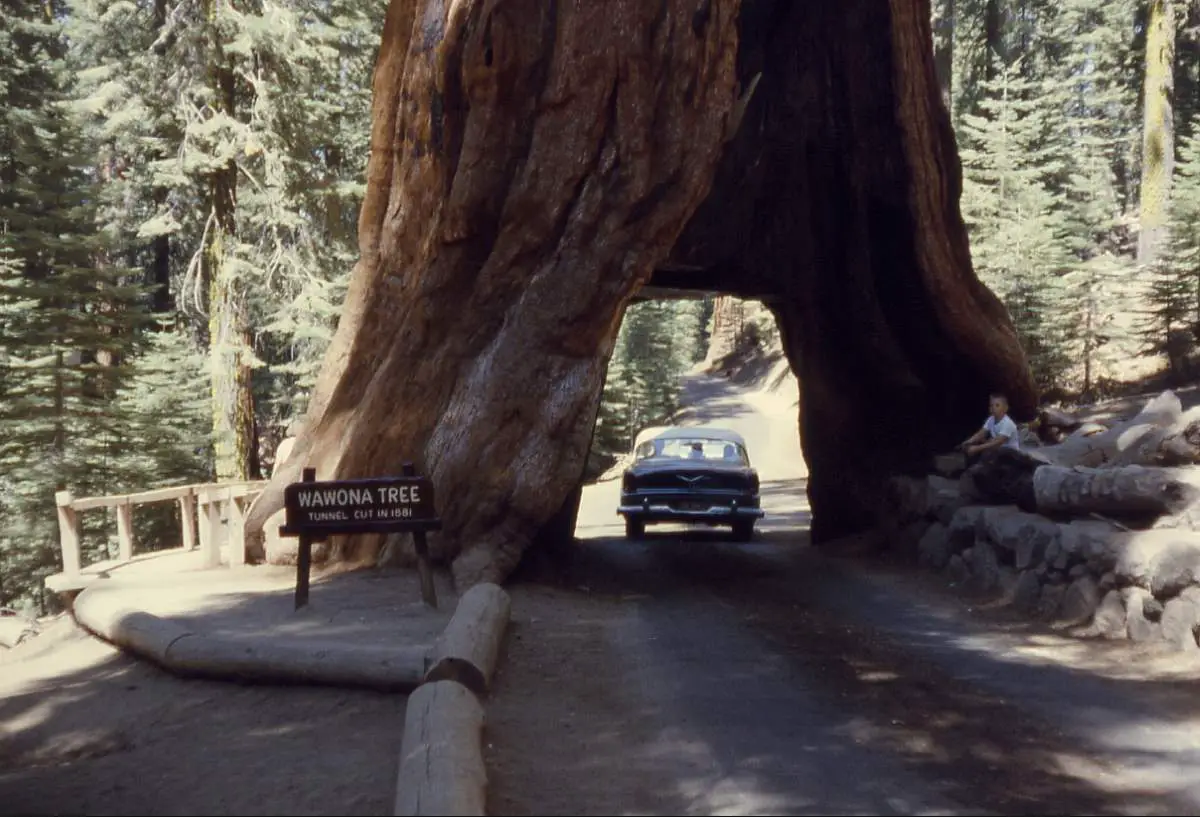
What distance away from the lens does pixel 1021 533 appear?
10.6 m

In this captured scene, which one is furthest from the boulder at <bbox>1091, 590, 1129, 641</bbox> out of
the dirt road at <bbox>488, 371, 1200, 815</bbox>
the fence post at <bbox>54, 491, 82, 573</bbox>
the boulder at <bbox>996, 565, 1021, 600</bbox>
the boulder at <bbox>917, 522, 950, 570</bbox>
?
the fence post at <bbox>54, 491, 82, 573</bbox>

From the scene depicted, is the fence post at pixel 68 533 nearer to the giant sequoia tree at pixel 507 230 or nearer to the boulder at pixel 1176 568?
the giant sequoia tree at pixel 507 230

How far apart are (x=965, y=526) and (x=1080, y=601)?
2.82 metres

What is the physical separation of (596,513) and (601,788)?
22.5 meters

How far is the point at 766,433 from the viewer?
142ft

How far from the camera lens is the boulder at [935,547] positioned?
41.9ft

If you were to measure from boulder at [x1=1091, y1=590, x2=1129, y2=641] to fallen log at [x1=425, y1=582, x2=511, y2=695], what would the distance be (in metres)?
4.88

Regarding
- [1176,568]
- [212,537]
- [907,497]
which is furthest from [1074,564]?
[212,537]

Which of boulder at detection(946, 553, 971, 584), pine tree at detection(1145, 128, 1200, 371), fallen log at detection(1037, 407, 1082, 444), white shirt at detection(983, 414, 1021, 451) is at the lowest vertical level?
A: boulder at detection(946, 553, 971, 584)

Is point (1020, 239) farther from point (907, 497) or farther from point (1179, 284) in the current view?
point (907, 497)

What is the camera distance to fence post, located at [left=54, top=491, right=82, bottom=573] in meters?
13.1

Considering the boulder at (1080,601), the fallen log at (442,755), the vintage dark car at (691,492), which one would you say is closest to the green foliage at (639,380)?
the vintage dark car at (691,492)

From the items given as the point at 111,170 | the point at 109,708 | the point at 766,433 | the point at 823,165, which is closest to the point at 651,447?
the point at 823,165

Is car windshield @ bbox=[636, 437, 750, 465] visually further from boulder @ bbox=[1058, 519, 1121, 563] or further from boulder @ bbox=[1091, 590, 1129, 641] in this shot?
boulder @ bbox=[1091, 590, 1129, 641]
